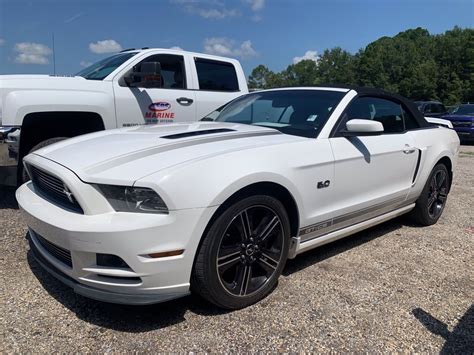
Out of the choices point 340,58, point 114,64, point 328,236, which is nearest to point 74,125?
point 114,64

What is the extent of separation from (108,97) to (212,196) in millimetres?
3111

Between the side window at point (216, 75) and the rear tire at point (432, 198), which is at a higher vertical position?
the side window at point (216, 75)

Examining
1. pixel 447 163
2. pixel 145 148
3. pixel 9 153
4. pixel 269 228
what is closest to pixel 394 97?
pixel 447 163

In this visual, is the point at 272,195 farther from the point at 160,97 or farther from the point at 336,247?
the point at 160,97

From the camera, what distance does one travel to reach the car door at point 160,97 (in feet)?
16.6

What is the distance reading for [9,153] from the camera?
425cm

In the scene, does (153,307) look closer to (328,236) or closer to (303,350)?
(303,350)

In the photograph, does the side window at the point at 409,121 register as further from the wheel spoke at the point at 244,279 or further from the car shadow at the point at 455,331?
the wheel spoke at the point at 244,279

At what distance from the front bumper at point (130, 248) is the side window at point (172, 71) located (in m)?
3.58

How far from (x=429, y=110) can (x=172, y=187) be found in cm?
1831

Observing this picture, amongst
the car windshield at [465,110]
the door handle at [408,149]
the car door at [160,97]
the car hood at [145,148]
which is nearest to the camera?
the car hood at [145,148]

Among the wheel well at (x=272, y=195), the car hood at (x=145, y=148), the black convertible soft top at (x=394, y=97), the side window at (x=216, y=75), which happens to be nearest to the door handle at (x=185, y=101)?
the side window at (x=216, y=75)

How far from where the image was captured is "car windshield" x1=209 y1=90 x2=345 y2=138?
11.0ft

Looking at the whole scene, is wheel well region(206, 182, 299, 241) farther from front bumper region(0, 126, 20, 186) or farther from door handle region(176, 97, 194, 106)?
door handle region(176, 97, 194, 106)
